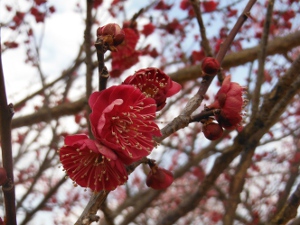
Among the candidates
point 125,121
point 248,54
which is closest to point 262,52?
point 248,54

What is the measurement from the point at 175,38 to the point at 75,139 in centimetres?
400

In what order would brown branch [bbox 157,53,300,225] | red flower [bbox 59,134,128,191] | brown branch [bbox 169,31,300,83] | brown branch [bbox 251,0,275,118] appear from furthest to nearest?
brown branch [bbox 169,31,300,83], brown branch [bbox 251,0,275,118], brown branch [bbox 157,53,300,225], red flower [bbox 59,134,128,191]

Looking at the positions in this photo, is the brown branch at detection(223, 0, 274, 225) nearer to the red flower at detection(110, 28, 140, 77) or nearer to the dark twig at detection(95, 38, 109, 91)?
the red flower at detection(110, 28, 140, 77)

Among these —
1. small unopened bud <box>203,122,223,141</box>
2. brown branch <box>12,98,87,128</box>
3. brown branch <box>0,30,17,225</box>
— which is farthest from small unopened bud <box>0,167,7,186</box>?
brown branch <box>12,98,87,128</box>

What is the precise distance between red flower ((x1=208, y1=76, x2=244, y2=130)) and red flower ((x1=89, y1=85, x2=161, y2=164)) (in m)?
0.23

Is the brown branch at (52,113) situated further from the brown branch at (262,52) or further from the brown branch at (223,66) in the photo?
the brown branch at (262,52)

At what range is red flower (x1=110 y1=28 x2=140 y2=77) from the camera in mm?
2625

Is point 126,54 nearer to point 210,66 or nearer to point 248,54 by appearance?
point 248,54

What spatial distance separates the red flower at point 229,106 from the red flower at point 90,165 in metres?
0.38

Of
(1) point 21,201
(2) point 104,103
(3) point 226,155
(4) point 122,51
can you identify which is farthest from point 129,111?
(1) point 21,201

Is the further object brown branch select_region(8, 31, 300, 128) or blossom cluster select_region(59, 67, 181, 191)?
brown branch select_region(8, 31, 300, 128)

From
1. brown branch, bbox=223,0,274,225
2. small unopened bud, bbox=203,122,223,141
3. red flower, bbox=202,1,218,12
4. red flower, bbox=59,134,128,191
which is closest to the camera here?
red flower, bbox=59,134,128,191

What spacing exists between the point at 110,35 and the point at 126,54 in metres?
1.62

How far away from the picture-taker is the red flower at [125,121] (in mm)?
1083
